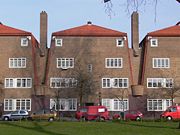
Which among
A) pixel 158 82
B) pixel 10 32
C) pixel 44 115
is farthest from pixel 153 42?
pixel 44 115

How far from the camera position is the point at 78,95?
211ft

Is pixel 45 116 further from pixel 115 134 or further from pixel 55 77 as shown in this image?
pixel 115 134

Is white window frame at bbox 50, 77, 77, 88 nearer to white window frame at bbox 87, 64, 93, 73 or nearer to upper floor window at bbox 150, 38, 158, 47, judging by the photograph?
white window frame at bbox 87, 64, 93, 73

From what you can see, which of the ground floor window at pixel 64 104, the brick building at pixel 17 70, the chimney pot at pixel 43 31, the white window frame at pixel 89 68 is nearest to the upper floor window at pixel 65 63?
the white window frame at pixel 89 68

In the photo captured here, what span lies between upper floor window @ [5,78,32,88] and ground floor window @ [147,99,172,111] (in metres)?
19.1

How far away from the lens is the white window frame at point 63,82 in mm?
64500

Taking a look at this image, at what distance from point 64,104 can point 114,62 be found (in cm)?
1035

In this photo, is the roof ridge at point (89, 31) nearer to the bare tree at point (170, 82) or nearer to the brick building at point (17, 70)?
the brick building at point (17, 70)

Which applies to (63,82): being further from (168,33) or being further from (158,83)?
(168,33)

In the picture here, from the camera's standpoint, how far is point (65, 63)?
6562 cm

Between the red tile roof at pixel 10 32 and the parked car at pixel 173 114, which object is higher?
the red tile roof at pixel 10 32

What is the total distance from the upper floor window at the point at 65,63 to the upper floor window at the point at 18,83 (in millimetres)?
5307

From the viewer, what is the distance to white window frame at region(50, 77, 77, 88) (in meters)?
64.5

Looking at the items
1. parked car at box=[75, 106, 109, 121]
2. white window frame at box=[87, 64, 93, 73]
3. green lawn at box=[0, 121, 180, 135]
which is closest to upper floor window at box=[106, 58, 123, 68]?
white window frame at box=[87, 64, 93, 73]
